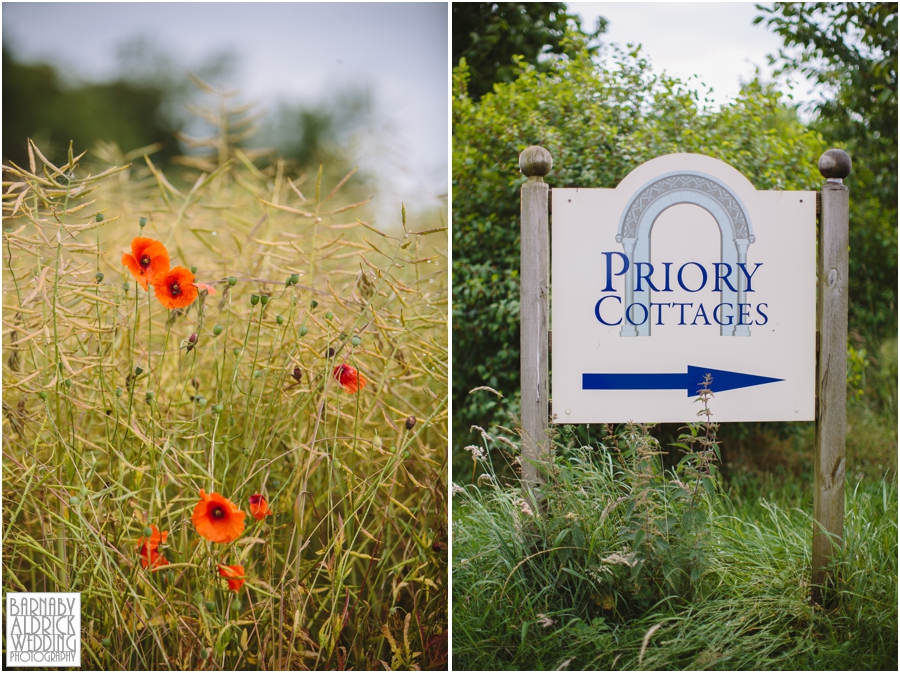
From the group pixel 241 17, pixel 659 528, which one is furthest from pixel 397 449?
pixel 241 17

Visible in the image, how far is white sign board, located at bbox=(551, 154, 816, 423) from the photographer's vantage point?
6.19 ft

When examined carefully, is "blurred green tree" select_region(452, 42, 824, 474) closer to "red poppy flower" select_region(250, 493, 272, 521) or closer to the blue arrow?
the blue arrow

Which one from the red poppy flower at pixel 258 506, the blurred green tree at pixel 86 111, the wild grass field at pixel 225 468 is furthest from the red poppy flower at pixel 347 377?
the blurred green tree at pixel 86 111

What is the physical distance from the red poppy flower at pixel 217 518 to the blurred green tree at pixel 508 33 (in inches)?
104

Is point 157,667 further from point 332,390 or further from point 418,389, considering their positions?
point 418,389

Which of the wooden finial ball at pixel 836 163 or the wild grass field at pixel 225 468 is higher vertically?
the wooden finial ball at pixel 836 163

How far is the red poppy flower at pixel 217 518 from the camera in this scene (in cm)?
141

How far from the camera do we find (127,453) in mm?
1764

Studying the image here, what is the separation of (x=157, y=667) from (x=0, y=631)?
453 millimetres

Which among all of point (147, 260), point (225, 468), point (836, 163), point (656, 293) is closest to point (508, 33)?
point (836, 163)

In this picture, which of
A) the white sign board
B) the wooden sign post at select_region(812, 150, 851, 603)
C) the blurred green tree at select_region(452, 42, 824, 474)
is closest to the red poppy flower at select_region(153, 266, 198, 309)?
the white sign board

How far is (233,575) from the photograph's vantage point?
150cm

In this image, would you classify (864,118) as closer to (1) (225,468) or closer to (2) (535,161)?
(2) (535,161)

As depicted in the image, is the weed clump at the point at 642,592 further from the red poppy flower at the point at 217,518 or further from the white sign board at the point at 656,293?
the red poppy flower at the point at 217,518
